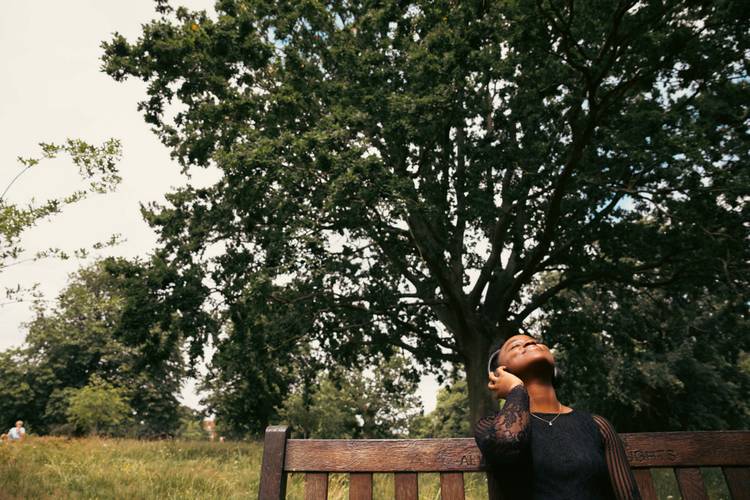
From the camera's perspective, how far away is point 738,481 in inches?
91.6

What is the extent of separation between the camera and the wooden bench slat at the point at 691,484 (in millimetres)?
2299

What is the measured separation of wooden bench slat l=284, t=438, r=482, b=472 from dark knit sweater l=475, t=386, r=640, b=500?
0.75ft

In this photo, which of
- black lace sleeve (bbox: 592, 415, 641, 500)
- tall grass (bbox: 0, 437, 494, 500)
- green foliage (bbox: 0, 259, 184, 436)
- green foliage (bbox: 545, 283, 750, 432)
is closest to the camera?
black lace sleeve (bbox: 592, 415, 641, 500)

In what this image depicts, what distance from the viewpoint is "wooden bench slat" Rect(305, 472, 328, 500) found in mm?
2330

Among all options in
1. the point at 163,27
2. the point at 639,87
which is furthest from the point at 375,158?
the point at 163,27

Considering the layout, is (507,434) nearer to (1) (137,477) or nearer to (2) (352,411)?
(1) (137,477)

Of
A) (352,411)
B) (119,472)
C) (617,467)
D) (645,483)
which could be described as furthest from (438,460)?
(352,411)

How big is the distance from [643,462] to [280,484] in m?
1.70

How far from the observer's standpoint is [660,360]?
18.8 metres

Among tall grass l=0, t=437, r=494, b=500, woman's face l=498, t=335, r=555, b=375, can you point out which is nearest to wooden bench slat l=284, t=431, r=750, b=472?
woman's face l=498, t=335, r=555, b=375

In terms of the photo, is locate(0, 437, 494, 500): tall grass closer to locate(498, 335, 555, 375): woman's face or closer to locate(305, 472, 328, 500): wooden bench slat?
locate(305, 472, 328, 500): wooden bench slat

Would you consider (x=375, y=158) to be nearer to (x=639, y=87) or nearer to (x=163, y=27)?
(x=639, y=87)

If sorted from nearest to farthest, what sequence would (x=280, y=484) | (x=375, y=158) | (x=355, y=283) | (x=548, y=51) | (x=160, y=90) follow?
(x=280, y=484) → (x=548, y=51) → (x=375, y=158) → (x=160, y=90) → (x=355, y=283)

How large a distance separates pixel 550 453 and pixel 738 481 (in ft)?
3.49
